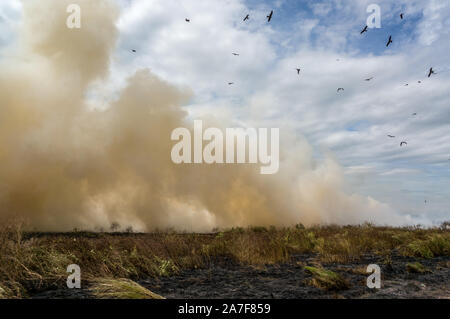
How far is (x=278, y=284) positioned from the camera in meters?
7.42

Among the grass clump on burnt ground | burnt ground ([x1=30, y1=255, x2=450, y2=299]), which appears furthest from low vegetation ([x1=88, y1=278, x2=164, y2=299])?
the grass clump on burnt ground

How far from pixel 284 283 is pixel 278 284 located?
0.62 ft

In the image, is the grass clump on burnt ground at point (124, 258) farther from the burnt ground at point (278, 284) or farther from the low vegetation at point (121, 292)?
the low vegetation at point (121, 292)

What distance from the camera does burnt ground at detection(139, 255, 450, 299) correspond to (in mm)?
6457

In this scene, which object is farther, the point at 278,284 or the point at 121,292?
the point at 278,284

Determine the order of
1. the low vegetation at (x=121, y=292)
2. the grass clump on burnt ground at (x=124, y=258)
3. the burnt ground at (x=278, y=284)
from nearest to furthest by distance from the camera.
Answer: the low vegetation at (x=121, y=292), the burnt ground at (x=278, y=284), the grass clump on burnt ground at (x=124, y=258)

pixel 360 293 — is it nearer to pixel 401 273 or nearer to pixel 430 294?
pixel 430 294

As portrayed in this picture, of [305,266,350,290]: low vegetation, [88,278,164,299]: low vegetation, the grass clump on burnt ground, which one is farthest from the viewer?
the grass clump on burnt ground

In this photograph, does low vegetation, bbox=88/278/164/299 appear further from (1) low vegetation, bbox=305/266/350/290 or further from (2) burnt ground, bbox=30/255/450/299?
(1) low vegetation, bbox=305/266/350/290

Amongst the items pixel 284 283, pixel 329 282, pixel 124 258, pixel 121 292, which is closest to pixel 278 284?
pixel 284 283

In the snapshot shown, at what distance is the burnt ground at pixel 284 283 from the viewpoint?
646 cm

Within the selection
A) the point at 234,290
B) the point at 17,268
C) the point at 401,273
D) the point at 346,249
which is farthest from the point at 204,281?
the point at 346,249

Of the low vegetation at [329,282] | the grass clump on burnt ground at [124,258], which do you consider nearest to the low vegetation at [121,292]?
the grass clump on burnt ground at [124,258]

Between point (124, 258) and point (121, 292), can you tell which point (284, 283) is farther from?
point (124, 258)
